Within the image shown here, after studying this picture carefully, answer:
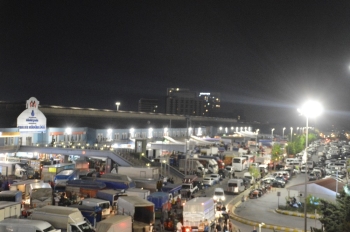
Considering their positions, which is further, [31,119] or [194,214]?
[31,119]

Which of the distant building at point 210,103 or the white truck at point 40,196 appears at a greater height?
the distant building at point 210,103

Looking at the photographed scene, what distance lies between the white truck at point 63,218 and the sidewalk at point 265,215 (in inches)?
236

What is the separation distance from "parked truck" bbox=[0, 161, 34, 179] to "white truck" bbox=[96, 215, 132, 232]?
35.6 ft

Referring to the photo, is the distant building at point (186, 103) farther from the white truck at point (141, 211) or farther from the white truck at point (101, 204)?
the white truck at point (141, 211)

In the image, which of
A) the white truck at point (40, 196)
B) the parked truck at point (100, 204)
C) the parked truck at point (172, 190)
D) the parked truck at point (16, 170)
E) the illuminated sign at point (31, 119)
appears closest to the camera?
the parked truck at point (100, 204)

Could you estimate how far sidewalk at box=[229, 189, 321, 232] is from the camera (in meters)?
12.2

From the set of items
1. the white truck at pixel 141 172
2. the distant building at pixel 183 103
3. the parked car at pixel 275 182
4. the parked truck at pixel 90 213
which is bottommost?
the parked car at pixel 275 182

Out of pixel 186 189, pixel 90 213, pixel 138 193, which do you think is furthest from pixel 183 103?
pixel 90 213

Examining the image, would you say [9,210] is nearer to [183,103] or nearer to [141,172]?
[141,172]

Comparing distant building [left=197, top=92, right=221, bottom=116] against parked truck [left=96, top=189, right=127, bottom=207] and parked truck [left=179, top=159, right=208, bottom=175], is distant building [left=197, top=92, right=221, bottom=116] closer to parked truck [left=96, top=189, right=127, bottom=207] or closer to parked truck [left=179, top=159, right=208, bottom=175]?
parked truck [left=179, top=159, right=208, bottom=175]

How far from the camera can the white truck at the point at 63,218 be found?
29.8 feet

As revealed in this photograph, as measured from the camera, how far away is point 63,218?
29.8ft

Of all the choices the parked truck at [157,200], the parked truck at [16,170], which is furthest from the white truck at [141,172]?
the parked truck at [16,170]

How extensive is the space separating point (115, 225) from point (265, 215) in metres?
7.00
